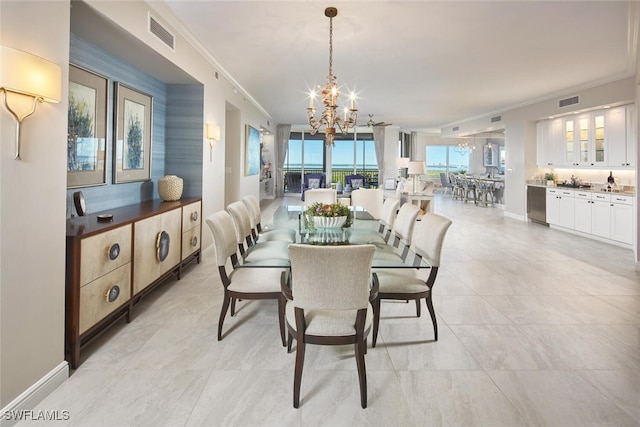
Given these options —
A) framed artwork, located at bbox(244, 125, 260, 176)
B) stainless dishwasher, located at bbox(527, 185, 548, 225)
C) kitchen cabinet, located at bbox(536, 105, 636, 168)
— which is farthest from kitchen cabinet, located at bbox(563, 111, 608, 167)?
framed artwork, located at bbox(244, 125, 260, 176)

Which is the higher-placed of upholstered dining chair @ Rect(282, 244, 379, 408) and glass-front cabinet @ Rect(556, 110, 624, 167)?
glass-front cabinet @ Rect(556, 110, 624, 167)

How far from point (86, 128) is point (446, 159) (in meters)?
15.5

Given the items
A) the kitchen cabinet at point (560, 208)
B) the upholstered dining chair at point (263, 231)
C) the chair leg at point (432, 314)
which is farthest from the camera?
the kitchen cabinet at point (560, 208)

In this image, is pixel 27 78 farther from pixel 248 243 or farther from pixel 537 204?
pixel 537 204

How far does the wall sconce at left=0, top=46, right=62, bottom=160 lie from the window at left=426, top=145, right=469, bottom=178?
15.8m

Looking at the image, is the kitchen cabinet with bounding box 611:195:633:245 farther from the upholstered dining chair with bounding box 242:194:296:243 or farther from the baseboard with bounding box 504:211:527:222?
the upholstered dining chair with bounding box 242:194:296:243

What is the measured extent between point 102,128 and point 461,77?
17.7 ft

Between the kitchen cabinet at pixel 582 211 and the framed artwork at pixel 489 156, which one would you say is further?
the framed artwork at pixel 489 156

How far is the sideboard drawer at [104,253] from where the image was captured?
7.29 feet

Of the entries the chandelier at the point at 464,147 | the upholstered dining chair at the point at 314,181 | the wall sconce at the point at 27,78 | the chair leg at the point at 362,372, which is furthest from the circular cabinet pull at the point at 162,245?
the chandelier at the point at 464,147

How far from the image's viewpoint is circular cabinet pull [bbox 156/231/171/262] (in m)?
3.26

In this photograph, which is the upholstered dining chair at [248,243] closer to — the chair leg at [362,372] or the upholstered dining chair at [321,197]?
the chair leg at [362,372]

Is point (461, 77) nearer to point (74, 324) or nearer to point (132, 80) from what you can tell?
point (132, 80)

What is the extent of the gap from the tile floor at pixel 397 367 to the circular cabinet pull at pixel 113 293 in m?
0.32
